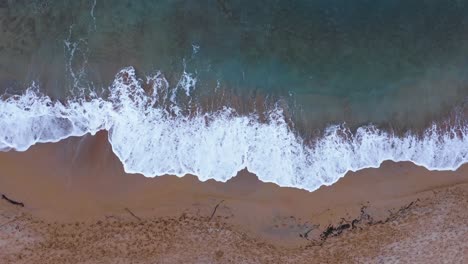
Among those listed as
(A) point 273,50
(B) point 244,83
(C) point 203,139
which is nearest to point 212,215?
(C) point 203,139

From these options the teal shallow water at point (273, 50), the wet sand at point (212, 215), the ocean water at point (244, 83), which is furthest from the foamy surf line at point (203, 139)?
the teal shallow water at point (273, 50)

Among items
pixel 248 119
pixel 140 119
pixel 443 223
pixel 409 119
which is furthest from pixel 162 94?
pixel 443 223

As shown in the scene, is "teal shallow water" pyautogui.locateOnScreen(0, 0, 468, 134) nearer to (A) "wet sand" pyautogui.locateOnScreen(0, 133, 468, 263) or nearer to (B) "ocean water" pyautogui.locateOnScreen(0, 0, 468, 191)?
(B) "ocean water" pyautogui.locateOnScreen(0, 0, 468, 191)

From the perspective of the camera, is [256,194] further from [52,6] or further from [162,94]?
[52,6]

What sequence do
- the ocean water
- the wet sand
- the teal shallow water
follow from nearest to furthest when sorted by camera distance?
the wet sand, the ocean water, the teal shallow water

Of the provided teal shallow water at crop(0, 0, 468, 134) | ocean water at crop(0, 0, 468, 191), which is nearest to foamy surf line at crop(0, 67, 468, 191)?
A: ocean water at crop(0, 0, 468, 191)
